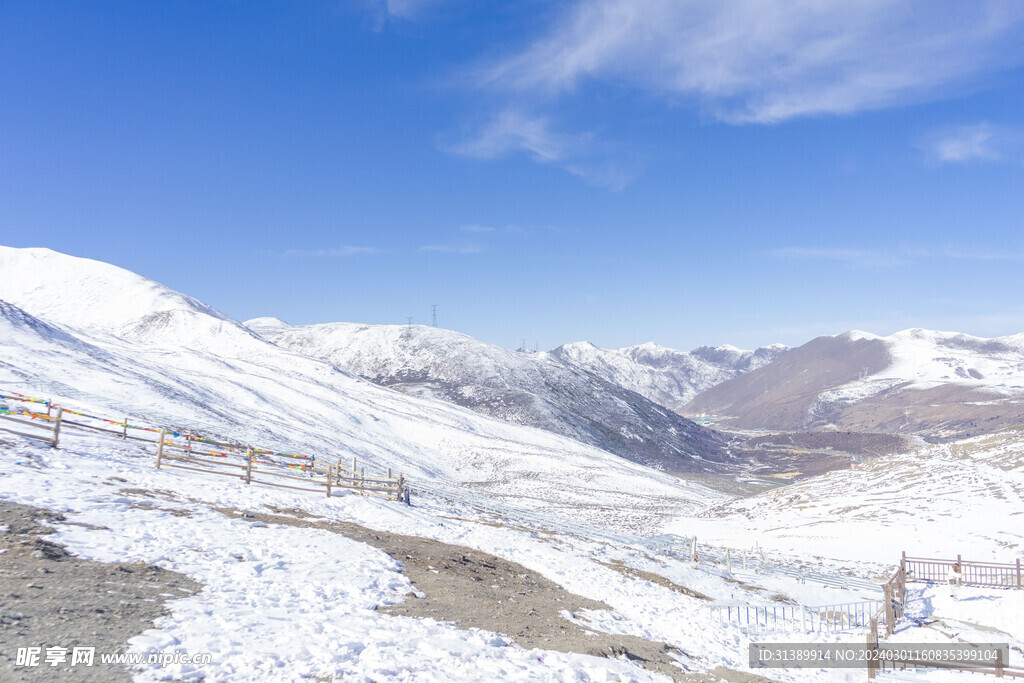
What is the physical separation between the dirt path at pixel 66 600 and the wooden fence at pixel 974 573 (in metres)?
26.7

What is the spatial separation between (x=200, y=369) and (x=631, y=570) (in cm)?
7747

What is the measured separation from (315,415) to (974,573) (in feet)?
215

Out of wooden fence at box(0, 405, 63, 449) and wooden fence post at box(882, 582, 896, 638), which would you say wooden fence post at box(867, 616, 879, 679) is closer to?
wooden fence post at box(882, 582, 896, 638)

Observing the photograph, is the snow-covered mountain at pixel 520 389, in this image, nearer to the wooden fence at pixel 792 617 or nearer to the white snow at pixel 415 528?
the white snow at pixel 415 528

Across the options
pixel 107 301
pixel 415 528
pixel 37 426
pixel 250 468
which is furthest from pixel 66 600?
pixel 107 301

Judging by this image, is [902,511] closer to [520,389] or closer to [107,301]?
[520,389]

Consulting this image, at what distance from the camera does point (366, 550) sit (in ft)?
59.7

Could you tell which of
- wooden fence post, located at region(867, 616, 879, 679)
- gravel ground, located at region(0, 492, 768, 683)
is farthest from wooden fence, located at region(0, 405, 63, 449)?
wooden fence post, located at region(867, 616, 879, 679)

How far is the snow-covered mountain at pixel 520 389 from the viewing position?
13075cm

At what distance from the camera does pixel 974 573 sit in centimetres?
2561

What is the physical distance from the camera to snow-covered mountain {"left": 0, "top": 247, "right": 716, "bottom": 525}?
4434 centimetres

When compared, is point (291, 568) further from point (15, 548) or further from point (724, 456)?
point (724, 456)

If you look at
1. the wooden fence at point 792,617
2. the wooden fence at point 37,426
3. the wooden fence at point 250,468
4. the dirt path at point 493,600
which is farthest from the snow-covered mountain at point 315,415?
the wooden fence at point 792,617

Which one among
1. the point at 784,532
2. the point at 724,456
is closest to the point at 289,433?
the point at 784,532
